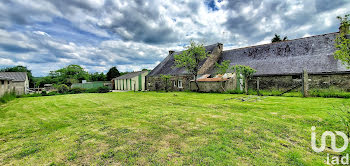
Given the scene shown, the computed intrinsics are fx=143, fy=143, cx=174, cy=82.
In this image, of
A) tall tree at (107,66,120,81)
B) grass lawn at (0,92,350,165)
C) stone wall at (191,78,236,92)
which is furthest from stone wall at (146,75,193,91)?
tall tree at (107,66,120,81)

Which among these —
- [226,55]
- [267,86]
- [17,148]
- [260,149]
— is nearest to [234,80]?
[267,86]

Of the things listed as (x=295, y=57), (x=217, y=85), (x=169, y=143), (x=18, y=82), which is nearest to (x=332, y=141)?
(x=169, y=143)

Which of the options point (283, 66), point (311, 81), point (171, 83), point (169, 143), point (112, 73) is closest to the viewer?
point (169, 143)

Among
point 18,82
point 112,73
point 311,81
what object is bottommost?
point 311,81

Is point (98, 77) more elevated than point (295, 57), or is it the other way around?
point (295, 57)

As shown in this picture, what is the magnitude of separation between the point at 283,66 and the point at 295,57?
1.94 metres

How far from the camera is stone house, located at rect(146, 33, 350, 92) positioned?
1234 cm

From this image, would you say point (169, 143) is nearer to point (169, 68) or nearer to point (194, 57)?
point (194, 57)

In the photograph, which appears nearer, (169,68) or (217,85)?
(217,85)

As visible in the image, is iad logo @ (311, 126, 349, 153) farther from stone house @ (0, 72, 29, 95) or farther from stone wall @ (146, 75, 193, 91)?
stone house @ (0, 72, 29, 95)

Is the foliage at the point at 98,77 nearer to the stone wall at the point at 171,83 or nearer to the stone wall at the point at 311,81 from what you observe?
the stone wall at the point at 171,83

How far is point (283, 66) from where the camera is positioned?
1476 centimetres

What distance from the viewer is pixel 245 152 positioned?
8.53 ft

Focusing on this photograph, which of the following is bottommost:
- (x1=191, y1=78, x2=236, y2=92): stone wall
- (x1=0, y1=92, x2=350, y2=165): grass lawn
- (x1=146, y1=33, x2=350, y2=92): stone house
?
(x1=0, y1=92, x2=350, y2=165): grass lawn
